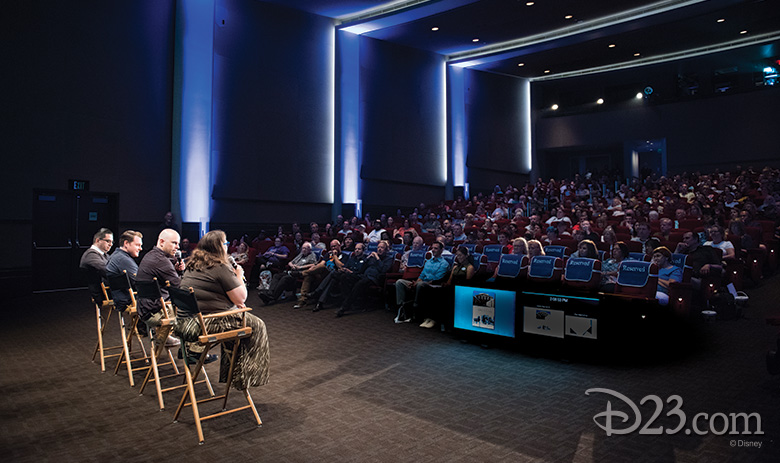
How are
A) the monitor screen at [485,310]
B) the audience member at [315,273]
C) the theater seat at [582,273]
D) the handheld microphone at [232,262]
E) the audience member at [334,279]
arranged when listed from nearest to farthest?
the handheld microphone at [232,262] < the monitor screen at [485,310] < the theater seat at [582,273] < the audience member at [334,279] < the audience member at [315,273]

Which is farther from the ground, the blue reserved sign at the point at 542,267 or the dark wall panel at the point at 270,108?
the dark wall panel at the point at 270,108

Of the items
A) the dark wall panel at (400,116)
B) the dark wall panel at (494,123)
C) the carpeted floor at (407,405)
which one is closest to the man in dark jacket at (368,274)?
the carpeted floor at (407,405)

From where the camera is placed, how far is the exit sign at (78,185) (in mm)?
10174

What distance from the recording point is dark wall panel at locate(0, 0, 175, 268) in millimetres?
9438

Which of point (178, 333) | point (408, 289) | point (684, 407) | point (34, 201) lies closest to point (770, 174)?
point (408, 289)

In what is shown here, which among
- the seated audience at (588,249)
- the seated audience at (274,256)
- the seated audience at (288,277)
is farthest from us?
the seated audience at (274,256)

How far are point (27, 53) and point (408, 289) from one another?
28.6ft

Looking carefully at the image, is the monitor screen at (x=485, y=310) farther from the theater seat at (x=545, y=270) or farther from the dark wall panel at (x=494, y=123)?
the dark wall panel at (x=494, y=123)

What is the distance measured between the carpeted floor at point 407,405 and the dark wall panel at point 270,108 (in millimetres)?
7016

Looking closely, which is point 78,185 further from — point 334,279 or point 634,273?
point 634,273

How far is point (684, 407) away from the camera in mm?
3527

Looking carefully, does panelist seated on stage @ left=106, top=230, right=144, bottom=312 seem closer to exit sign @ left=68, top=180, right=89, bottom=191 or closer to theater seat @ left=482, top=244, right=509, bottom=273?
theater seat @ left=482, top=244, right=509, bottom=273

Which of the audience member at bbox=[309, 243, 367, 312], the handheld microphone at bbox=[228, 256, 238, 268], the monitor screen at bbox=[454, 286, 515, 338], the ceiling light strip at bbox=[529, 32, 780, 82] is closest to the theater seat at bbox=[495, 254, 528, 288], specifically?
the monitor screen at bbox=[454, 286, 515, 338]

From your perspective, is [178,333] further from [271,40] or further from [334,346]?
[271,40]
